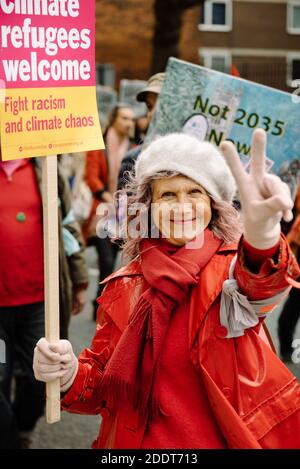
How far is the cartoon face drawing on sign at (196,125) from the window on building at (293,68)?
1983 cm

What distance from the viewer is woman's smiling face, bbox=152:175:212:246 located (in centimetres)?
223

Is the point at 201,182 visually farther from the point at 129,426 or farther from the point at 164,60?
the point at 164,60

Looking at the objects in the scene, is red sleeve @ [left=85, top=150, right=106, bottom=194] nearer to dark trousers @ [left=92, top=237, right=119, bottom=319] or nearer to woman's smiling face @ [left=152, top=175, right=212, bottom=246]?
dark trousers @ [left=92, top=237, right=119, bottom=319]

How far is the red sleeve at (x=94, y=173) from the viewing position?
6.23m

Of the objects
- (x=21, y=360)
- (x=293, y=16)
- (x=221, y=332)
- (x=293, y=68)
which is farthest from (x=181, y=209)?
(x=293, y=16)

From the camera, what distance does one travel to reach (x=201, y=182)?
226 cm

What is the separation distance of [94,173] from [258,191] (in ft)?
14.8

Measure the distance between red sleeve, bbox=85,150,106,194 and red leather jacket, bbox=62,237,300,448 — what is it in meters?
4.05

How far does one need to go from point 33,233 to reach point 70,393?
4.90ft

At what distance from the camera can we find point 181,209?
7.32 feet

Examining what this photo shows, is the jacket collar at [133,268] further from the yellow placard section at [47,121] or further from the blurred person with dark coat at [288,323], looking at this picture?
the blurred person with dark coat at [288,323]

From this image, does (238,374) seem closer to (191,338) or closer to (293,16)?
(191,338)

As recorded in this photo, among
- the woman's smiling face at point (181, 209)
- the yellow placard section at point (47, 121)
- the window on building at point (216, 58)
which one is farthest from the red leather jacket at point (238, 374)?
the window on building at point (216, 58)

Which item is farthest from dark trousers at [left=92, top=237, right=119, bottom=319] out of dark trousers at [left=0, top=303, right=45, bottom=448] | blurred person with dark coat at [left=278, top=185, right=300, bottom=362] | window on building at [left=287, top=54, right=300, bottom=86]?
window on building at [left=287, top=54, right=300, bottom=86]
